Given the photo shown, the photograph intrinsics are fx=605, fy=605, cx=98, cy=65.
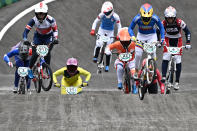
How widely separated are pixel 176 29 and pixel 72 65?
297cm

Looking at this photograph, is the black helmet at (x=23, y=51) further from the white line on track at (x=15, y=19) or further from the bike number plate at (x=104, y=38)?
the white line on track at (x=15, y=19)

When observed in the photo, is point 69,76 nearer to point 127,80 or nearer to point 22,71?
point 22,71

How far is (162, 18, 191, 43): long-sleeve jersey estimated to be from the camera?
49.1 ft

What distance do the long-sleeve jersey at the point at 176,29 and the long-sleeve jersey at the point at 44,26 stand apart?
8.94ft

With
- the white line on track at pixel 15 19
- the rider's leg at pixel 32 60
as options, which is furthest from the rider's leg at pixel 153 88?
the white line on track at pixel 15 19

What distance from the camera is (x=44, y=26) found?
14719mm

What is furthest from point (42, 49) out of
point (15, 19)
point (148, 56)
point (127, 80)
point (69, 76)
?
point (15, 19)

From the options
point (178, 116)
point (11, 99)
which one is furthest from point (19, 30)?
point (178, 116)

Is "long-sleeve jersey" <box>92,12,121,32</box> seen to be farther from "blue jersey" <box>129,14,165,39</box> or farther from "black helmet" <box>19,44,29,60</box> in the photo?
"blue jersey" <box>129,14,165,39</box>

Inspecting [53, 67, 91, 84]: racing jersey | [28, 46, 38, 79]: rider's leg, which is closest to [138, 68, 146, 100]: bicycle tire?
[53, 67, 91, 84]: racing jersey

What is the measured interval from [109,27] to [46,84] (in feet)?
13.3

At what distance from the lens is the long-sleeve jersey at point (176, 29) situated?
49.1 feet

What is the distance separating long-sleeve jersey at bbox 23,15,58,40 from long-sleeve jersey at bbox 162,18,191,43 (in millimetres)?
2726

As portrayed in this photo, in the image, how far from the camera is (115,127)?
400 inches
